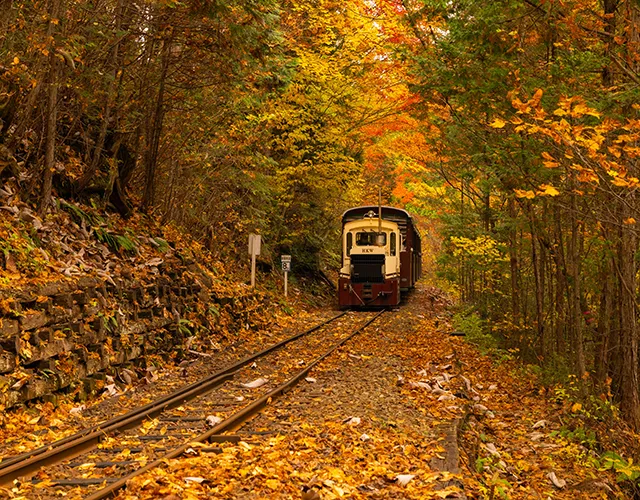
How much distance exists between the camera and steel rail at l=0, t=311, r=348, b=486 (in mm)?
5969

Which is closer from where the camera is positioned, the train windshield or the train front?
the train front

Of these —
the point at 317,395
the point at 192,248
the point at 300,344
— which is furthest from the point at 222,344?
the point at 317,395

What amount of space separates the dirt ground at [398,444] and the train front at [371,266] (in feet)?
33.3

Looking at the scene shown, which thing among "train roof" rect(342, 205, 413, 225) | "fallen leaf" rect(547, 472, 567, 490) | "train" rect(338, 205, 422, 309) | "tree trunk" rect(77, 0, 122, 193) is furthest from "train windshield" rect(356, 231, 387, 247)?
"fallen leaf" rect(547, 472, 567, 490)

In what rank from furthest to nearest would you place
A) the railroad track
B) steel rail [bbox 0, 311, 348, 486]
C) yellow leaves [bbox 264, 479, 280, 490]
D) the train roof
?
the train roof → steel rail [bbox 0, 311, 348, 486] → the railroad track → yellow leaves [bbox 264, 479, 280, 490]

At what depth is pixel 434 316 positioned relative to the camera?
24.0 metres

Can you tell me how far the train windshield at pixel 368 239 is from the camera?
24.5 metres

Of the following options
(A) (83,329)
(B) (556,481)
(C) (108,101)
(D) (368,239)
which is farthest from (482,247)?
(A) (83,329)

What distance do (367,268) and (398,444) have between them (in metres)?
17.2

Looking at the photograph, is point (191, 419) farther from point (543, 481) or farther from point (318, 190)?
point (318, 190)

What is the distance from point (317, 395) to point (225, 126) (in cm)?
998

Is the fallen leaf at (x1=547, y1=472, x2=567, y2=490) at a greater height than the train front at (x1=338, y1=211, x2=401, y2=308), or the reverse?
the train front at (x1=338, y1=211, x2=401, y2=308)

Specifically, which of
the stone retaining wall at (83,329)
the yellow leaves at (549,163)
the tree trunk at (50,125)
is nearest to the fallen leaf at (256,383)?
the stone retaining wall at (83,329)

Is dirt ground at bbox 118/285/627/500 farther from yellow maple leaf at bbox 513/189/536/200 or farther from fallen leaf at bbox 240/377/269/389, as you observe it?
yellow maple leaf at bbox 513/189/536/200
